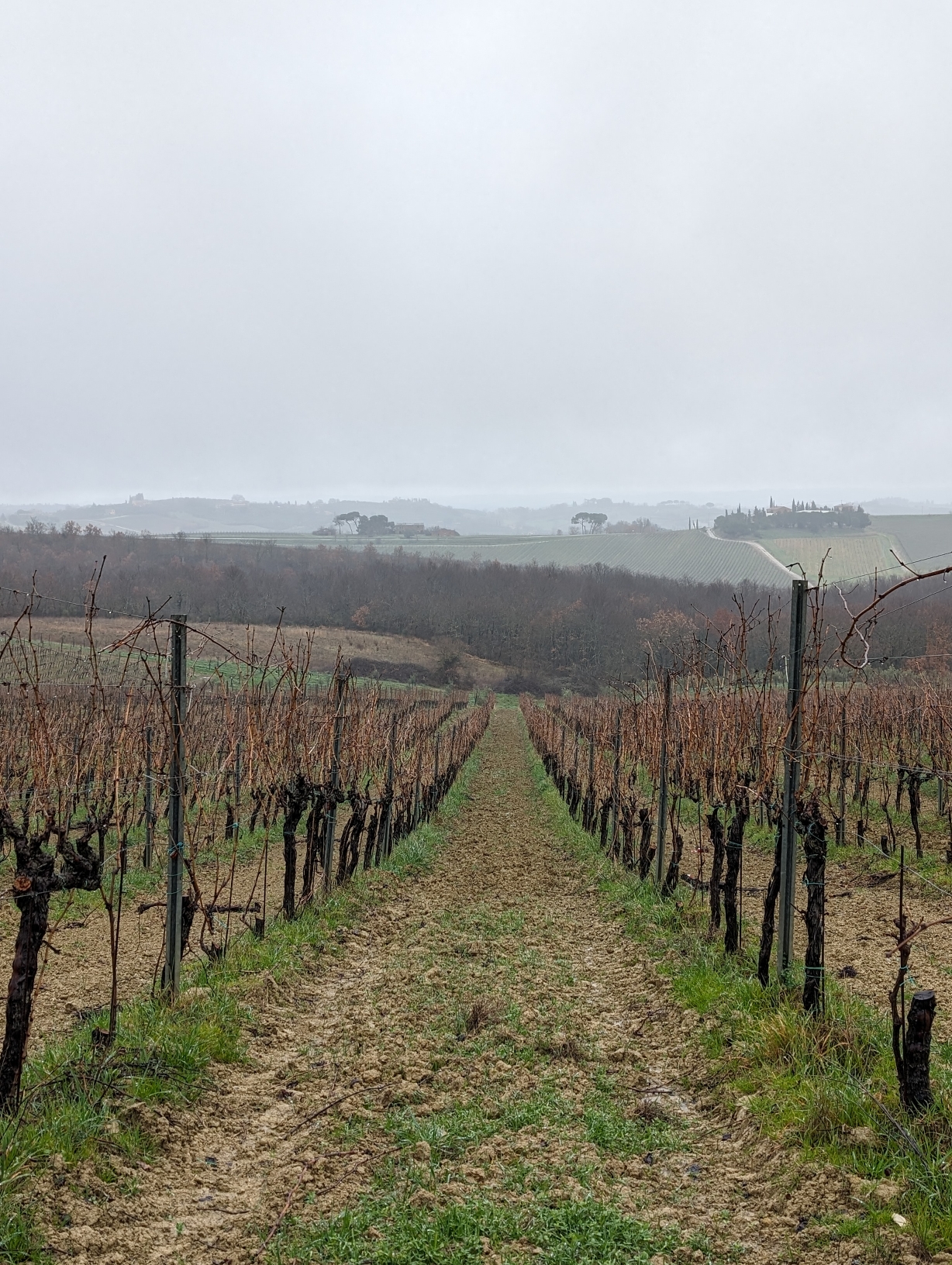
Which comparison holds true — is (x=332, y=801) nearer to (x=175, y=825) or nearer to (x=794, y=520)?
(x=175, y=825)

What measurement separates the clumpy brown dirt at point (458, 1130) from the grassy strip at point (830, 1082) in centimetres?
12

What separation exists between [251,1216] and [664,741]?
6.48m

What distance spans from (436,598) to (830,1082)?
71468 mm

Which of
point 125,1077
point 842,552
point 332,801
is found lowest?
point 125,1077

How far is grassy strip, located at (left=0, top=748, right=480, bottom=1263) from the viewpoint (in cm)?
306

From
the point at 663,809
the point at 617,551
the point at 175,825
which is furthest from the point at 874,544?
the point at 175,825

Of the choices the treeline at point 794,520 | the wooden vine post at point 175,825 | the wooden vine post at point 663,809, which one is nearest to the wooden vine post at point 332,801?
the wooden vine post at point 663,809

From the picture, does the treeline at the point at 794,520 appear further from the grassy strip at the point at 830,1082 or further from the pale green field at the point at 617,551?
the grassy strip at the point at 830,1082

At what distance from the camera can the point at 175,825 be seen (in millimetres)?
4738

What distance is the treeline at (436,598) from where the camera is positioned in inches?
2178

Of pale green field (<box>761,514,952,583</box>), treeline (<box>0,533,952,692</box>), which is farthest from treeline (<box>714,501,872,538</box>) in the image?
treeline (<box>0,533,952,692</box>)

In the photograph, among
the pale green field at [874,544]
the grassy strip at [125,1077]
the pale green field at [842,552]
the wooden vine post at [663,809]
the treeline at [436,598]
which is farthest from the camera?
the pale green field at [874,544]

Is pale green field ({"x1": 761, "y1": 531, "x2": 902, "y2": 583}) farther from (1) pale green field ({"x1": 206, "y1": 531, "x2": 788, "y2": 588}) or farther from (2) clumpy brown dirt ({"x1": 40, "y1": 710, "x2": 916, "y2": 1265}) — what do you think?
(2) clumpy brown dirt ({"x1": 40, "y1": 710, "x2": 916, "y2": 1265})

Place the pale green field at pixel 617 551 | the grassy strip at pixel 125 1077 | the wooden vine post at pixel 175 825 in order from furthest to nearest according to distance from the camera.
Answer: the pale green field at pixel 617 551 → the wooden vine post at pixel 175 825 → the grassy strip at pixel 125 1077
